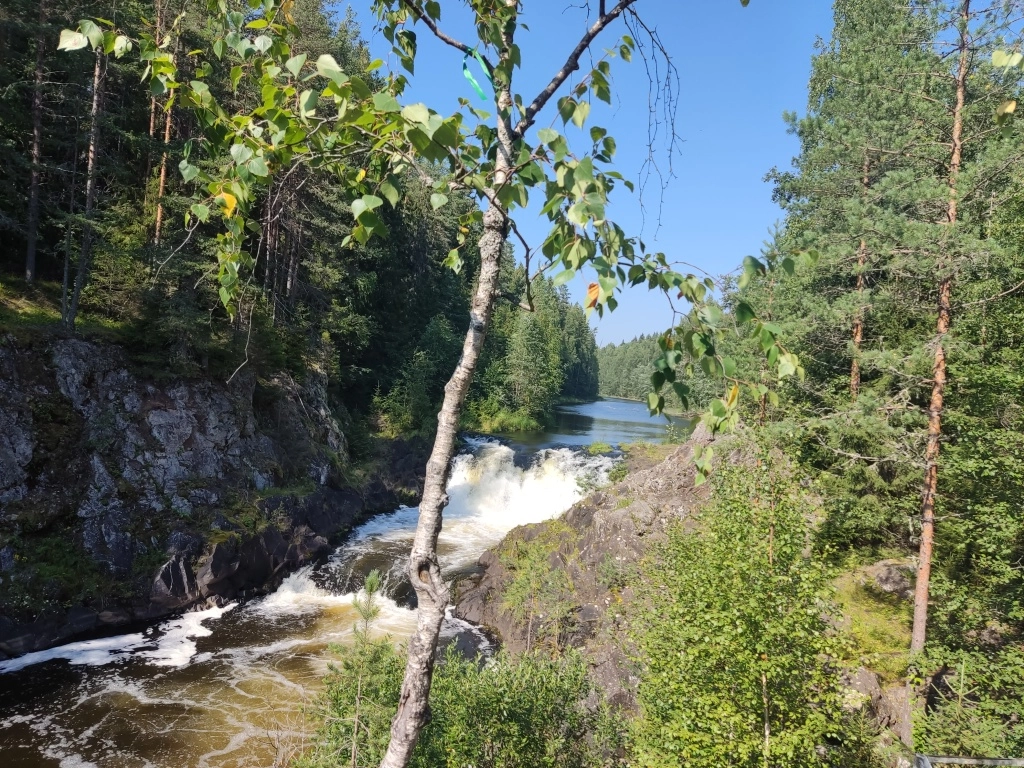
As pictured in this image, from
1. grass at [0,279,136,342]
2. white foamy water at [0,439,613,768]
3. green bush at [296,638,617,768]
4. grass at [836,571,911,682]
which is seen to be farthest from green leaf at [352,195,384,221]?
grass at [0,279,136,342]

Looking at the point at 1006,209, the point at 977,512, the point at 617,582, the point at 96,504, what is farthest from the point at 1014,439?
the point at 96,504

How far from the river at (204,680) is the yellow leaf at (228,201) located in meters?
6.94

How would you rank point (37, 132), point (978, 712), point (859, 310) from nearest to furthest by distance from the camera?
1. point (978, 712)
2. point (859, 310)
3. point (37, 132)

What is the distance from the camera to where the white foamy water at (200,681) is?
991 centimetres

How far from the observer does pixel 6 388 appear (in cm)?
1421

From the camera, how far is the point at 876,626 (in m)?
11.1

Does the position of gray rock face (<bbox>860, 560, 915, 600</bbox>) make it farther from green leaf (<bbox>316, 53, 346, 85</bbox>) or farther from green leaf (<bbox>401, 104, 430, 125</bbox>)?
green leaf (<bbox>316, 53, 346, 85</bbox>)

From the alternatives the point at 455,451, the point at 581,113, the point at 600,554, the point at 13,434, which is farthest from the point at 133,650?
the point at 581,113

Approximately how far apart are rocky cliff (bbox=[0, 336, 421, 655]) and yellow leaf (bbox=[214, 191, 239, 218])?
50.9 ft

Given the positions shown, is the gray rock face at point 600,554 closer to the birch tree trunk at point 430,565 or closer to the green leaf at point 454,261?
the birch tree trunk at point 430,565

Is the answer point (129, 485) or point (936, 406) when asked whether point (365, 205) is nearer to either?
point (936, 406)

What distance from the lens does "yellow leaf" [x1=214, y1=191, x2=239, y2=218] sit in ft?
5.99

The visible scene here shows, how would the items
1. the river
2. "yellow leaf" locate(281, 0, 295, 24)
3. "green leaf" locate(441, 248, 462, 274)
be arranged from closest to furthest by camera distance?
"yellow leaf" locate(281, 0, 295, 24) < "green leaf" locate(441, 248, 462, 274) < the river

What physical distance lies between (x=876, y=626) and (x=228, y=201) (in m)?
13.6
